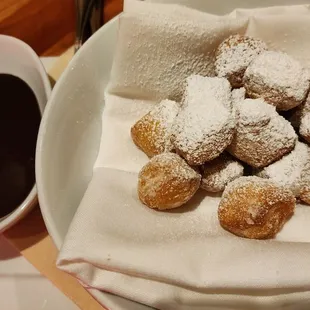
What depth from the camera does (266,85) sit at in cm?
71

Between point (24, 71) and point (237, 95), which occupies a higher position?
point (237, 95)

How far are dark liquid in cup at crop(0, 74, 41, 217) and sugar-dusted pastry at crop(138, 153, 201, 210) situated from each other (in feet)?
1.02

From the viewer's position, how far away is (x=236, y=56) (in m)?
0.74

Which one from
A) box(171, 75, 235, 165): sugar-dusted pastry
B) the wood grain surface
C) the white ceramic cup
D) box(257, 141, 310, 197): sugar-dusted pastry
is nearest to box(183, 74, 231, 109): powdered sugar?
box(171, 75, 235, 165): sugar-dusted pastry

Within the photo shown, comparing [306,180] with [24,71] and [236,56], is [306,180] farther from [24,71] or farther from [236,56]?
[24,71]

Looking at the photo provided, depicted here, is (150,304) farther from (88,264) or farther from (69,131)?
(69,131)

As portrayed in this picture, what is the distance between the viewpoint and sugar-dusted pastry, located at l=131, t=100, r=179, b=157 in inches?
28.9

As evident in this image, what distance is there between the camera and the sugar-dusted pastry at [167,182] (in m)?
0.67

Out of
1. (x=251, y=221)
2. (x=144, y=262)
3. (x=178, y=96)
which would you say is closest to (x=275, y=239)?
(x=251, y=221)

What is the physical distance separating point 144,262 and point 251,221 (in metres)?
0.16

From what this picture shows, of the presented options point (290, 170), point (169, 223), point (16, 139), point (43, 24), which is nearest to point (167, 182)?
point (169, 223)

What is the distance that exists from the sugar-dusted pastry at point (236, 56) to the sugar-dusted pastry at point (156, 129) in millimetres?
99

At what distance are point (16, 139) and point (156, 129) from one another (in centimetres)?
37

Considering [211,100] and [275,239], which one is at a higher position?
[211,100]
